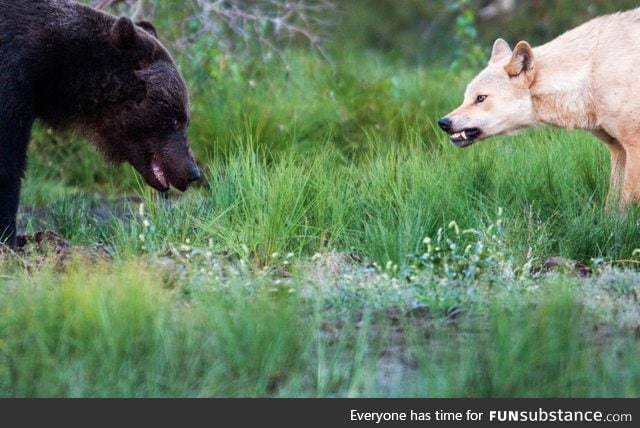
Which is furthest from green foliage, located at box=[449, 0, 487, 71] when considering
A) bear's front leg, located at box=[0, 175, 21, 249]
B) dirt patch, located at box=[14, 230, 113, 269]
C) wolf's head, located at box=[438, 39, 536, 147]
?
bear's front leg, located at box=[0, 175, 21, 249]

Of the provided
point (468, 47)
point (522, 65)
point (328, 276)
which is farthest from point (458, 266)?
point (468, 47)

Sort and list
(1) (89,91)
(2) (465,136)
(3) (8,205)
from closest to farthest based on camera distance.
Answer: (3) (8,205)
(1) (89,91)
(2) (465,136)

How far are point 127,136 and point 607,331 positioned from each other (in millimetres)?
3433

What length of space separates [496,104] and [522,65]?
1.02 ft

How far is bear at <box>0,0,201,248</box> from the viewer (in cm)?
662

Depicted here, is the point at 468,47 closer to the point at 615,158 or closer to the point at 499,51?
the point at 499,51

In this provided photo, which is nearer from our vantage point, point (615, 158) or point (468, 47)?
point (615, 158)

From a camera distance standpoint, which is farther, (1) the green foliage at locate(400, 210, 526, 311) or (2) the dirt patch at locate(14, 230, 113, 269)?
(2) the dirt patch at locate(14, 230, 113, 269)

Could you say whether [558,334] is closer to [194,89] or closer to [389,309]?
[389,309]

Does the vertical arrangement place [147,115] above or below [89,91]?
below

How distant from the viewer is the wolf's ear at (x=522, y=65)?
7641 millimetres

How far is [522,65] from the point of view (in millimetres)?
7707
